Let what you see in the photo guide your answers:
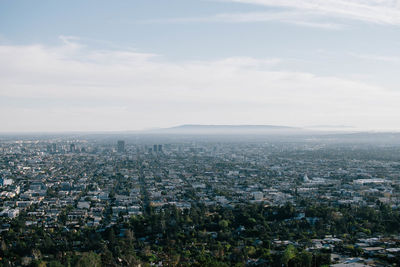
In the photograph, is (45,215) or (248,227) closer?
(248,227)

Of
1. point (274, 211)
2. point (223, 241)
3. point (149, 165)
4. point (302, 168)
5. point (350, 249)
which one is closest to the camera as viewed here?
point (350, 249)

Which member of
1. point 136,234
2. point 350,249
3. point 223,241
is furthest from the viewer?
point 136,234

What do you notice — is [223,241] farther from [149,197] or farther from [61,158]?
[61,158]

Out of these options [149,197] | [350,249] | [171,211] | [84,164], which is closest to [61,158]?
[84,164]

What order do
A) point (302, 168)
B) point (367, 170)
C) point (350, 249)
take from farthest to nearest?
1. point (302, 168)
2. point (367, 170)
3. point (350, 249)

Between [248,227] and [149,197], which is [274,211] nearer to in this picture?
[248,227]

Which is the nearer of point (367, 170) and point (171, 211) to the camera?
point (171, 211)

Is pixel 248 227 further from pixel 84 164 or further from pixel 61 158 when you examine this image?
pixel 61 158

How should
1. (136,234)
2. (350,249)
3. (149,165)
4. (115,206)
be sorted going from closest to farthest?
Result: 1. (350,249)
2. (136,234)
3. (115,206)
4. (149,165)

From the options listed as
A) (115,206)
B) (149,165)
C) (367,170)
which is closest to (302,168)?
(367,170)
